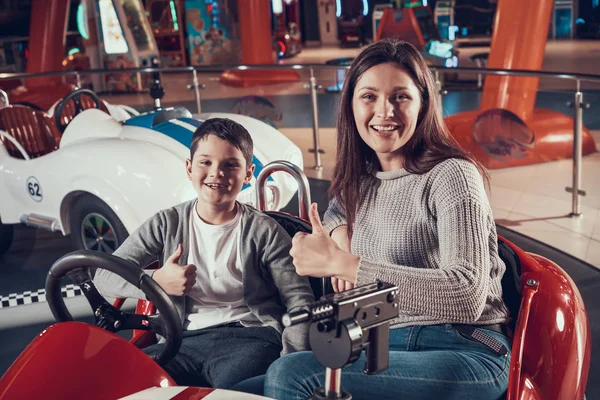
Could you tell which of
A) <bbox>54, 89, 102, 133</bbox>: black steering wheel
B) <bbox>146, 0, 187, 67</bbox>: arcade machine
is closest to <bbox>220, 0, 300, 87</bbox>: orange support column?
<bbox>146, 0, 187, 67</bbox>: arcade machine

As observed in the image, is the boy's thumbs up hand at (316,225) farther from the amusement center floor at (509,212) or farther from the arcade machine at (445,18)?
the arcade machine at (445,18)

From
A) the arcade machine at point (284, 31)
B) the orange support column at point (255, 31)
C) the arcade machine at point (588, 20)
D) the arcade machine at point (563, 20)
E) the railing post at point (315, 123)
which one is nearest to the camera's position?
the railing post at point (315, 123)

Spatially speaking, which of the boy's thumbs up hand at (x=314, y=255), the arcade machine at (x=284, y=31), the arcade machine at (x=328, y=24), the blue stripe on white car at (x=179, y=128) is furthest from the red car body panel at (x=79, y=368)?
the arcade machine at (x=328, y=24)

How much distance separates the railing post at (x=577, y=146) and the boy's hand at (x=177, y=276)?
401cm

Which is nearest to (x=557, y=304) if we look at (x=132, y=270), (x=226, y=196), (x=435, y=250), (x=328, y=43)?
(x=435, y=250)

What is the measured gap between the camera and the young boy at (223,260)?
7.02 feet

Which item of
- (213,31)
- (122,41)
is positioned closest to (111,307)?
(122,41)

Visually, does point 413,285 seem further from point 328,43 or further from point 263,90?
point 328,43

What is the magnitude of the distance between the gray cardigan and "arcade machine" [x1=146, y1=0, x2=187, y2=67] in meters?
15.8

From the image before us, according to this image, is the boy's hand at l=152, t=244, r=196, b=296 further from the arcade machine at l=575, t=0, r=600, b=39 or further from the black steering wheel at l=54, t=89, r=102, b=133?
the arcade machine at l=575, t=0, r=600, b=39

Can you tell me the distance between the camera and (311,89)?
7.29 metres

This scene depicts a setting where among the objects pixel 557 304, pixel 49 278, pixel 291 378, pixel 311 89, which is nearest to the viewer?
pixel 291 378

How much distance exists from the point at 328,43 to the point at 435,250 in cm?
2404

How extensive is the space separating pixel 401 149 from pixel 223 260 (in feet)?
2.01
